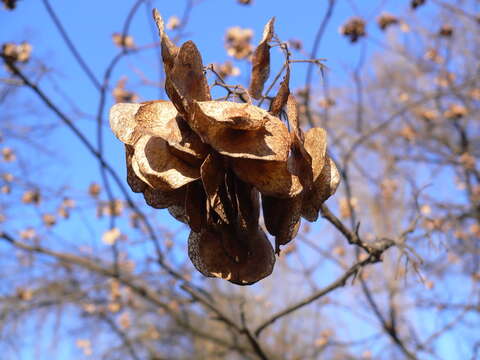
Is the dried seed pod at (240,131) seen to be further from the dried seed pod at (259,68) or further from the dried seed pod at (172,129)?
the dried seed pod at (259,68)

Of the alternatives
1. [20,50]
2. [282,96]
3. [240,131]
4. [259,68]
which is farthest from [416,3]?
[240,131]

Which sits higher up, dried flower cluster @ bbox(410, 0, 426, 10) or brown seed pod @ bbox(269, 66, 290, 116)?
dried flower cluster @ bbox(410, 0, 426, 10)

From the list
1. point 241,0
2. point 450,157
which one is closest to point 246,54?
point 241,0

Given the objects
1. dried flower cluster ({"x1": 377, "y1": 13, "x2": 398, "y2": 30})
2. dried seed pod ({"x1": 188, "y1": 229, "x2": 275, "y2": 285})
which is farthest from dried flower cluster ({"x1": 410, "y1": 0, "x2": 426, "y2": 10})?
dried seed pod ({"x1": 188, "y1": 229, "x2": 275, "y2": 285})

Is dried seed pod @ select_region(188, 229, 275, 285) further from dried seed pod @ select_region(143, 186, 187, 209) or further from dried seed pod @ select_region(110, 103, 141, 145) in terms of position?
dried seed pod @ select_region(110, 103, 141, 145)

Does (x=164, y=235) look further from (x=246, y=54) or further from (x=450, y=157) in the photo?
(x=450, y=157)

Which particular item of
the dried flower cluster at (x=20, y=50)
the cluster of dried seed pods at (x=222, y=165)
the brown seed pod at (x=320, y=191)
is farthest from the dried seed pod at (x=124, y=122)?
the dried flower cluster at (x=20, y=50)

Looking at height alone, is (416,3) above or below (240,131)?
above

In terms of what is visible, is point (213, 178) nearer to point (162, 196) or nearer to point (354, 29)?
point (162, 196)
